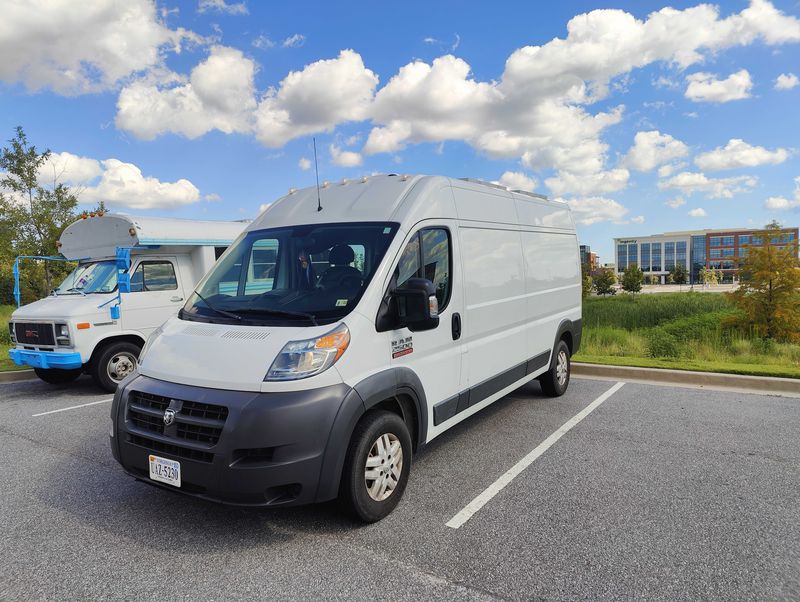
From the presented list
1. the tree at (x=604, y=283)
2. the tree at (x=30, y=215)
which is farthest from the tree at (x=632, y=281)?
the tree at (x=30, y=215)

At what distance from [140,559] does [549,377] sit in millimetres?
4935

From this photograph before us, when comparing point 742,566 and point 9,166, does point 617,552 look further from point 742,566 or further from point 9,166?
point 9,166

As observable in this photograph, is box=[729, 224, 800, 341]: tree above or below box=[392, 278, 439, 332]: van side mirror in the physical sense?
below

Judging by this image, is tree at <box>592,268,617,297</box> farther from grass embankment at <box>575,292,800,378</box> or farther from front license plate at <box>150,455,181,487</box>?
front license plate at <box>150,455,181,487</box>

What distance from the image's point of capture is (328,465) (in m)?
3.11

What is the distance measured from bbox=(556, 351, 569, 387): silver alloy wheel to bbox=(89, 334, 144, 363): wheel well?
629 cm

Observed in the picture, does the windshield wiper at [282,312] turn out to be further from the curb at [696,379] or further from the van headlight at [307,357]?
the curb at [696,379]

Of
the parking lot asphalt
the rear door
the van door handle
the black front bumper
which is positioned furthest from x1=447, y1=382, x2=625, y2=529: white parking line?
the rear door

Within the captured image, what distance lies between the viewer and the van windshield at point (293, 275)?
11.5ft

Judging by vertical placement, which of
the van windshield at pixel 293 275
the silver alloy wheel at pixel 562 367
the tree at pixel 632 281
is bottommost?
the tree at pixel 632 281

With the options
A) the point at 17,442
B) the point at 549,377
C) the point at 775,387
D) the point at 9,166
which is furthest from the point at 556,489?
the point at 9,166

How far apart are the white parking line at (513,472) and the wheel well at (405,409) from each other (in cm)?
61

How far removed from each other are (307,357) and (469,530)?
5.19ft

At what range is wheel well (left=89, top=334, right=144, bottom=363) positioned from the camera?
Result: 25.4 feet
